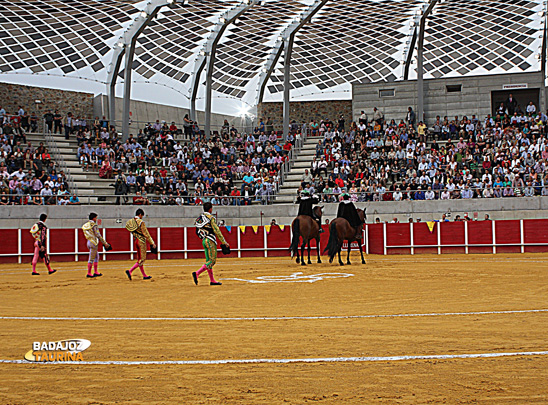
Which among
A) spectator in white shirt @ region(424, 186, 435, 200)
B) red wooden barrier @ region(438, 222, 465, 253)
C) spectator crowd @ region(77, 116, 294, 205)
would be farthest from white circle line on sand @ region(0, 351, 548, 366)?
spectator crowd @ region(77, 116, 294, 205)

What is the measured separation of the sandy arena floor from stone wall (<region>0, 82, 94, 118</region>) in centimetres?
2843

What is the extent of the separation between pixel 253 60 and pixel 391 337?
39216mm

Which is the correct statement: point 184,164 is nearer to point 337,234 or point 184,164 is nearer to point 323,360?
point 337,234

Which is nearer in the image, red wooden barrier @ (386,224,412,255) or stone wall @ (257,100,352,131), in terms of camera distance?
red wooden barrier @ (386,224,412,255)

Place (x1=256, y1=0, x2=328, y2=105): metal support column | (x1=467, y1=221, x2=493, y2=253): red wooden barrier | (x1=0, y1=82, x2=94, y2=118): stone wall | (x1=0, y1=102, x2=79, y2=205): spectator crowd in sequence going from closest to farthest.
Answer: (x1=467, y1=221, x2=493, y2=253): red wooden barrier, (x1=0, y1=102, x2=79, y2=205): spectator crowd, (x1=256, y1=0, x2=328, y2=105): metal support column, (x1=0, y1=82, x2=94, y2=118): stone wall

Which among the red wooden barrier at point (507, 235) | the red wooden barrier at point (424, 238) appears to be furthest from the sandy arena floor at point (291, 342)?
the red wooden barrier at point (424, 238)

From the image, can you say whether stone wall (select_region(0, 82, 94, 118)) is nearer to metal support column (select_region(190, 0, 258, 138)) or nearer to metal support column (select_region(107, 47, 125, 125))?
metal support column (select_region(107, 47, 125, 125))

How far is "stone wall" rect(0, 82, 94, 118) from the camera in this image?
3775 centimetres

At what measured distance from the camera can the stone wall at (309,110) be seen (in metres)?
46.3

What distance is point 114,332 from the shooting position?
7188 mm

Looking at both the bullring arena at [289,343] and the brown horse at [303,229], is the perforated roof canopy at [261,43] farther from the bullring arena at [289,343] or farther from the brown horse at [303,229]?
the bullring arena at [289,343]

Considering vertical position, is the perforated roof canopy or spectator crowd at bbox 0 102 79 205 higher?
the perforated roof canopy

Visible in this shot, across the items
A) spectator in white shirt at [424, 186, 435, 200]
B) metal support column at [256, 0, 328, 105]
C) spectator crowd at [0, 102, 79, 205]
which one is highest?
metal support column at [256, 0, 328, 105]

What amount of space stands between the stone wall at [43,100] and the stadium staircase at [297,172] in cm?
1466
